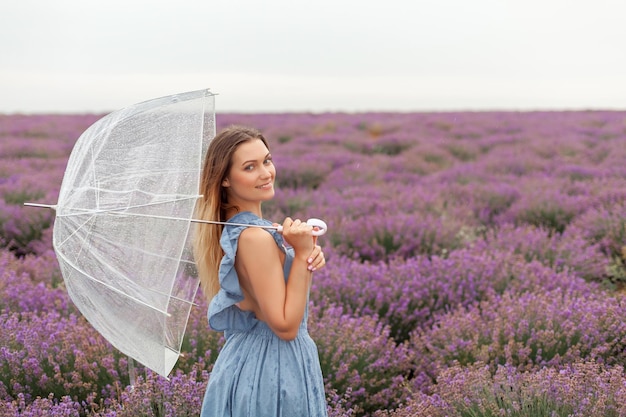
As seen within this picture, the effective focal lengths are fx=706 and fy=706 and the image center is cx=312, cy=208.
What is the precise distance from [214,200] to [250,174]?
0.13 metres

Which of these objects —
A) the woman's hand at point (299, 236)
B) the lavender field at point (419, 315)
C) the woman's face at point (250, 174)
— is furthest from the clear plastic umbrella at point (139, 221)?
the lavender field at point (419, 315)

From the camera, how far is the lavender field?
2.55 metres

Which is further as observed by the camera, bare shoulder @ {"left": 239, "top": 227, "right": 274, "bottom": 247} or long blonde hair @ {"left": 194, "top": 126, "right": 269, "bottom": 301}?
long blonde hair @ {"left": 194, "top": 126, "right": 269, "bottom": 301}

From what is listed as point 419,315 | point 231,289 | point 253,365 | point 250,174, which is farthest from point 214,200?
point 419,315

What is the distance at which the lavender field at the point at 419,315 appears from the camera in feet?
8.36

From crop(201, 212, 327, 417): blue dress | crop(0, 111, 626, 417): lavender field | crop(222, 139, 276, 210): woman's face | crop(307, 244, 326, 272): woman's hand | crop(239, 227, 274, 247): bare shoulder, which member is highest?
crop(222, 139, 276, 210): woman's face

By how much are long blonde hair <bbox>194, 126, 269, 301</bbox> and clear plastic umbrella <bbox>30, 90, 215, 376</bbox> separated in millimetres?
40

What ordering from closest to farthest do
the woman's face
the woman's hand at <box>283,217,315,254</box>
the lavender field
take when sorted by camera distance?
the woman's hand at <box>283,217,315,254</box> → the woman's face → the lavender field

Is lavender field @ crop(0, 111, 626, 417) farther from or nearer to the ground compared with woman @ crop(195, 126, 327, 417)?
nearer to the ground

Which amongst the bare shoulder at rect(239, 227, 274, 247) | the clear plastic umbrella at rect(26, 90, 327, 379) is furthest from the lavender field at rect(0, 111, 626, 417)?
the bare shoulder at rect(239, 227, 274, 247)

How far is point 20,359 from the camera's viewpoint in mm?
2969

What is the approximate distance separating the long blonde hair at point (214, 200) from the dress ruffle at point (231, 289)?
2.9 inches

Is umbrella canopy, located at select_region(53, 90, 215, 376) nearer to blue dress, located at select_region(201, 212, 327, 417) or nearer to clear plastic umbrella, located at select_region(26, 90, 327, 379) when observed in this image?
clear plastic umbrella, located at select_region(26, 90, 327, 379)

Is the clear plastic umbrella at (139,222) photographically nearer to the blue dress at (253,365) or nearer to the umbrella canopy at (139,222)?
the umbrella canopy at (139,222)
